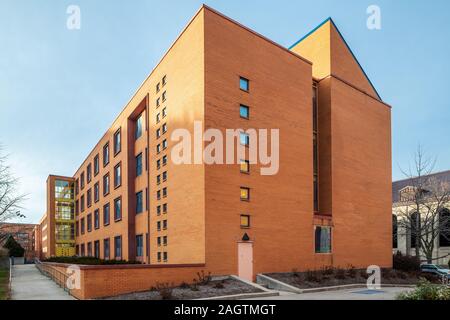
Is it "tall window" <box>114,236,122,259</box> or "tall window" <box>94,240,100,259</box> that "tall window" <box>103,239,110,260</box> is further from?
"tall window" <box>94,240,100,259</box>

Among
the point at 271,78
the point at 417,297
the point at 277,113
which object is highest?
the point at 271,78

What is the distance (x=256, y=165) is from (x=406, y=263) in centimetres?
1950

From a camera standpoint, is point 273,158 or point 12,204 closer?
point 273,158

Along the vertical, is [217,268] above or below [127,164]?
Result: below

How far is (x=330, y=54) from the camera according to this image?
33438 mm

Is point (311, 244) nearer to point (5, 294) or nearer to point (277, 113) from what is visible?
point (277, 113)

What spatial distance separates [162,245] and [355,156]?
1784cm

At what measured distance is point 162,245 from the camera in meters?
28.6

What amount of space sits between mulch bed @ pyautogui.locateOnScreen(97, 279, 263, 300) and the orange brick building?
193 centimetres

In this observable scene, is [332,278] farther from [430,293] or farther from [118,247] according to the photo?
[118,247]

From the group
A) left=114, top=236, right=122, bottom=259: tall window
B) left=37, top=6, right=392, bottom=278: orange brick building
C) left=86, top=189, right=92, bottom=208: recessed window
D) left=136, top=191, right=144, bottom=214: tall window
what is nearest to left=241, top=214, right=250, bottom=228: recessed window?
left=37, top=6, right=392, bottom=278: orange brick building

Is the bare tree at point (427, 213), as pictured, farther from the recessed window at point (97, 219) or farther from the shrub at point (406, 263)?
the recessed window at point (97, 219)

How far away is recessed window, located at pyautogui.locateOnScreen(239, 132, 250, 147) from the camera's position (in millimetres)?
25539
